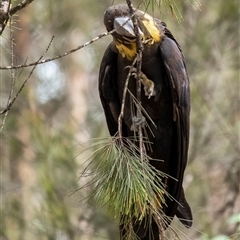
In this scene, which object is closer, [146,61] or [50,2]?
[146,61]

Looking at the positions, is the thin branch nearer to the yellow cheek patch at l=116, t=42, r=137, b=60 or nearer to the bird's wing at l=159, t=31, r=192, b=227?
the yellow cheek patch at l=116, t=42, r=137, b=60

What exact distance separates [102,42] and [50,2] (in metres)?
0.70

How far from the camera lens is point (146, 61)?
105 inches

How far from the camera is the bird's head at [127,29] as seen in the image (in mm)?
2480

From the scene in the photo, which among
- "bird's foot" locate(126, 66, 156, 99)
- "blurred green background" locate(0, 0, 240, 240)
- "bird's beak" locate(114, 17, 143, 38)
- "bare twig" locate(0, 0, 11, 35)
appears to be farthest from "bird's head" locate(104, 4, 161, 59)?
"blurred green background" locate(0, 0, 240, 240)

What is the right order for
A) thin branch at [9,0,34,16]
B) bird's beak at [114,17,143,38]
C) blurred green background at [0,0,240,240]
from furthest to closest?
blurred green background at [0,0,240,240] < bird's beak at [114,17,143,38] < thin branch at [9,0,34,16]

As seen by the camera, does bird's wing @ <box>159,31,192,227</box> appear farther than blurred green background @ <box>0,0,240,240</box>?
No

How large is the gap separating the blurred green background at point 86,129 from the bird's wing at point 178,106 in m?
1.43

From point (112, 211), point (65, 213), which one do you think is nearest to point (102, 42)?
point (65, 213)

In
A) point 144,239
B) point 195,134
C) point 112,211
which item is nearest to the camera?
point 112,211

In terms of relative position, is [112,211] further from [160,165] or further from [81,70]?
[81,70]

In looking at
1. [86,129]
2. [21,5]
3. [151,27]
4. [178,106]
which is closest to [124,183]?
[21,5]

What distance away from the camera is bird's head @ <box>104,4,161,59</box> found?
2480 mm

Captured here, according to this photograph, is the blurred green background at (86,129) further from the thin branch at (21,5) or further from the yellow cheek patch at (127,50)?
the thin branch at (21,5)
